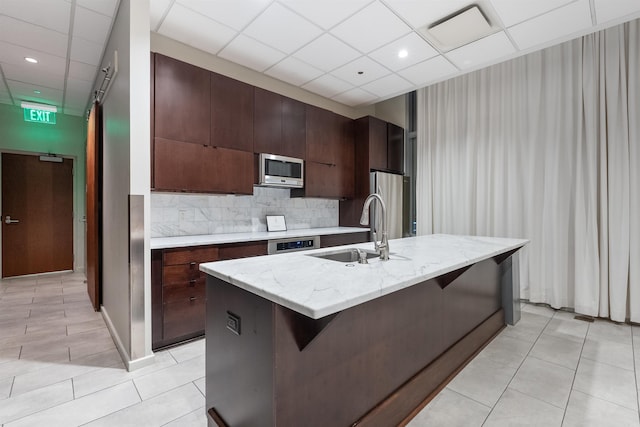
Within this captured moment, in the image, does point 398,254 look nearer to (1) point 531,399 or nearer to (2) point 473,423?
(2) point 473,423

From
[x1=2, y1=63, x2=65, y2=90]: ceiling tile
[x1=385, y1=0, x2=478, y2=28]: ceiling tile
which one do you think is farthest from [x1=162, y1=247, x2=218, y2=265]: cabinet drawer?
[x1=2, y1=63, x2=65, y2=90]: ceiling tile

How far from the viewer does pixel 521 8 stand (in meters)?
2.47

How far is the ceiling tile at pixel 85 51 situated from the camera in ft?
10.2

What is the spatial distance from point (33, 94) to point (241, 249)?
4339 mm

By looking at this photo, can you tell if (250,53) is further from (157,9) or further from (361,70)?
(361,70)

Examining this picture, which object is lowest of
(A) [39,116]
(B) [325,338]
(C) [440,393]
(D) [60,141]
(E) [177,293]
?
(C) [440,393]

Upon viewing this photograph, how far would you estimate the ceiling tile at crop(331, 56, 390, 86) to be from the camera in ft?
11.4

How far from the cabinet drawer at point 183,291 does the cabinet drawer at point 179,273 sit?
0.04 meters

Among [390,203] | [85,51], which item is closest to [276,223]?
[390,203]

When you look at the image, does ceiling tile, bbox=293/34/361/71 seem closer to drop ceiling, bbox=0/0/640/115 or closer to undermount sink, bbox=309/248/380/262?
drop ceiling, bbox=0/0/640/115

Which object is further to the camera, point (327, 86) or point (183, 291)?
point (327, 86)

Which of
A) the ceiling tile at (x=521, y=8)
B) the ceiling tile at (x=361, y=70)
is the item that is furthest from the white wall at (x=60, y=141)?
the ceiling tile at (x=521, y=8)

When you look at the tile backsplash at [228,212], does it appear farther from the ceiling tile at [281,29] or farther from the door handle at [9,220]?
the door handle at [9,220]

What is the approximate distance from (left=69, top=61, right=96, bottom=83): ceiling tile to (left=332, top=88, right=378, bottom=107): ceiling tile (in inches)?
129
